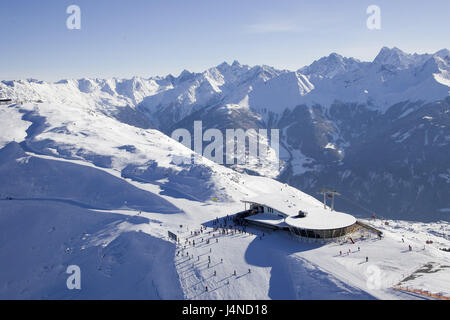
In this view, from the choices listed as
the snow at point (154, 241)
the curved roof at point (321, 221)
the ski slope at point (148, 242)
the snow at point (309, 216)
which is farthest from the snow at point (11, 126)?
the curved roof at point (321, 221)

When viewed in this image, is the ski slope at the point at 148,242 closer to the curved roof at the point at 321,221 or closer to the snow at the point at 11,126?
the snow at the point at 11,126

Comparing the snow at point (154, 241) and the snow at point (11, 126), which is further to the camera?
the snow at point (11, 126)

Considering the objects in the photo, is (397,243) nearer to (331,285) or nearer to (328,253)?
(328,253)

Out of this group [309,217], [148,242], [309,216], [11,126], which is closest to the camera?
[148,242]

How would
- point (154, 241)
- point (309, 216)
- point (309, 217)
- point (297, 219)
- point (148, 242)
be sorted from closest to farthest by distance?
point (154, 241), point (148, 242), point (297, 219), point (309, 217), point (309, 216)

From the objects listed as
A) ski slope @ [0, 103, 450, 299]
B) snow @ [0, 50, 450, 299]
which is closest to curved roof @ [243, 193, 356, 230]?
snow @ [0, 50, 450, 299]

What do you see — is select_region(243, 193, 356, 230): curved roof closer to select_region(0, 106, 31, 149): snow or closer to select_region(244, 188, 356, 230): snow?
select_region(244, 188, 356, 230): snow

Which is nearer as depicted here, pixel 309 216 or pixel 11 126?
pixel 309 216

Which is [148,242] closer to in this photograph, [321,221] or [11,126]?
[321,221]

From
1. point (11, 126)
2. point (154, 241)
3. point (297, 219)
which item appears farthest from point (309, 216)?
point (11, 126)
